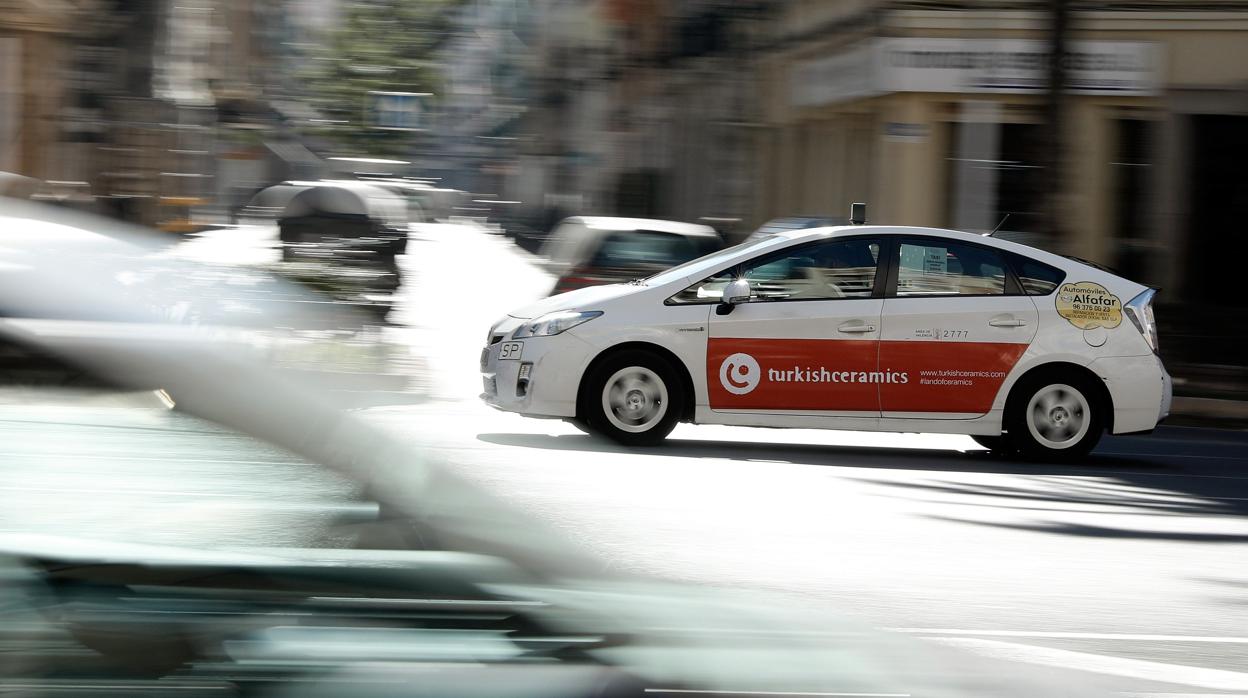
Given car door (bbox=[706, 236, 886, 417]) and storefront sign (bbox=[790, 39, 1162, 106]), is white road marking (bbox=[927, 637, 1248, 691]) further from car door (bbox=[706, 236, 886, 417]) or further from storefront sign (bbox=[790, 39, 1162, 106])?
storefront sign (bbox=[790, 39, 1162, 106])

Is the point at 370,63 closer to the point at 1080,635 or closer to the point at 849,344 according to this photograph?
the point at 849,344

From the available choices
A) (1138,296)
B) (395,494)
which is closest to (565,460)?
(1138,296)

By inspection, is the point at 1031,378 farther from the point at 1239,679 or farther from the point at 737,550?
the point at 1239,679

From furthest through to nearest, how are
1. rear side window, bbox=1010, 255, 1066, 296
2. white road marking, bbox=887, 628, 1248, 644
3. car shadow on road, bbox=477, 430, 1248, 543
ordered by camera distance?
rear side window, bbox=1010, 255, 1066, 296 < car shadow on road, bbox=477, 430, 1248, 543 < white road marking, bbox=887, 628, 1248, 644

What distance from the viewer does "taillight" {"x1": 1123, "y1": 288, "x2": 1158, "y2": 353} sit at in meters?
10.5

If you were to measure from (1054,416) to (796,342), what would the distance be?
1.84m

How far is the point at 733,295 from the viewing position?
10109 mm

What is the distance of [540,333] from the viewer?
33.6 ft

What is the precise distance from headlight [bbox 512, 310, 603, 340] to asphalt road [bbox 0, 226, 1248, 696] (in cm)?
73

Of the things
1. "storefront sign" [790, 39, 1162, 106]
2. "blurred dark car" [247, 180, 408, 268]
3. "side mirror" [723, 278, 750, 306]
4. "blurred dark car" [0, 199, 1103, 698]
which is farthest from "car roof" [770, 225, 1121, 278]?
"storefront sign" [790, 39, 1162, 106]

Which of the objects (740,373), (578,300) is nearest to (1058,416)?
(740,373)

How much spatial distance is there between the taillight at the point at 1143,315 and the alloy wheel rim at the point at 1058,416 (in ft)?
1.87

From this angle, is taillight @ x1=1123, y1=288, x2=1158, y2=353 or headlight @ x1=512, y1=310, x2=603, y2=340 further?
taillight @ x1=1123, y1=288, x2=1158, y2=353

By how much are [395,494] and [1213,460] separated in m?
9.95
